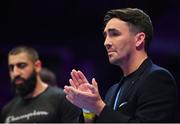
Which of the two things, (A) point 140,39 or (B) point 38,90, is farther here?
(B) point 38,90

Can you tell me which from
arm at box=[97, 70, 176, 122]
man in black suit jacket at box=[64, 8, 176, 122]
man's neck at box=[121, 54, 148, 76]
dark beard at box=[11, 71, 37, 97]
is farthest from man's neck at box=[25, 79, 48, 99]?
arm at box=[97, 70, 176, 122]

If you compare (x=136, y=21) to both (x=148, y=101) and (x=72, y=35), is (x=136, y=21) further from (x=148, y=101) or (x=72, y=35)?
(x=72, y=35)

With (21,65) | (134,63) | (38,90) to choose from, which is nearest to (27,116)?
(38,90)

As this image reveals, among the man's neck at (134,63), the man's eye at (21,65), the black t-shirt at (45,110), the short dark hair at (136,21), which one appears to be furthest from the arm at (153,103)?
the man's eye at (21,65)

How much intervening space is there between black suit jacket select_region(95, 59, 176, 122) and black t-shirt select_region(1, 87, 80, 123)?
4.99 ft

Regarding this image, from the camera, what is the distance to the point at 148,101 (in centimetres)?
→ 194

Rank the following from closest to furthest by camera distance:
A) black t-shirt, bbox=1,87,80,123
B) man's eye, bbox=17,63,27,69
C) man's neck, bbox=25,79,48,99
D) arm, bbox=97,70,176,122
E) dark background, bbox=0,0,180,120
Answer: arm, bbox=97,70,176,122
black t-shirt, bbox=1,87,80,123
man's neck, bbox=25,79,48,99
man's eye, bbox=17,63,27,69
dark background, bbox=0,0,180,120

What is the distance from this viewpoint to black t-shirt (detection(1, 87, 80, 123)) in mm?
3568

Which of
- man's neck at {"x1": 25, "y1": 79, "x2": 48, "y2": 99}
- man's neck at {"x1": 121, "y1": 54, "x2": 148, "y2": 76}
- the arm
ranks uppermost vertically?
man's neck at {"x1": 121, "y1": 54, "x2": 148, "y2": 76}

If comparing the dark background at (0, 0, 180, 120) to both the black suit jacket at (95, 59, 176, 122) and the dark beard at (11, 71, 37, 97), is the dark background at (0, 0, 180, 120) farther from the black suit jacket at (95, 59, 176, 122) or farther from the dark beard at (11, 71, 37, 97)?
the black suit jacket at (95, 59, 176, 122)

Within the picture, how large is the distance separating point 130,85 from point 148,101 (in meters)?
0.18

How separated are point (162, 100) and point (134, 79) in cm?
21

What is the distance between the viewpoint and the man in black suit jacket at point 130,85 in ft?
6.21

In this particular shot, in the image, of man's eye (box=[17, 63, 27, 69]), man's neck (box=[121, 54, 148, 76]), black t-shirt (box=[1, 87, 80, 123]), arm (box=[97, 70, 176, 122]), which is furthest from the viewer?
man's eye (box=[17, 63, 27, 69])
